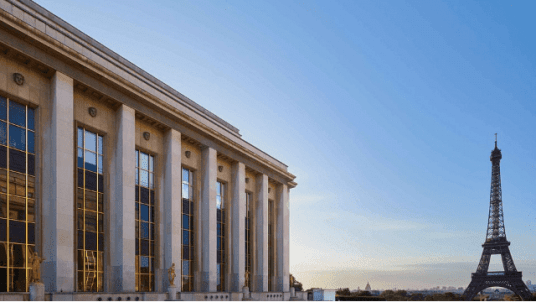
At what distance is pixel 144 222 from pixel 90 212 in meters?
6.35

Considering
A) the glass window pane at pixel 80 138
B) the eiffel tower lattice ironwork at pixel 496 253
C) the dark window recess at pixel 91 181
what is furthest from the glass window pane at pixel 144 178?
the eiffel tower lattice ironwork at pixel 496 253

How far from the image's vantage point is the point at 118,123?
3666 cm

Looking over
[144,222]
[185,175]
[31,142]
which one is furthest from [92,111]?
[185,175]

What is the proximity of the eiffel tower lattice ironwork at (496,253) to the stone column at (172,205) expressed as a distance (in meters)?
112

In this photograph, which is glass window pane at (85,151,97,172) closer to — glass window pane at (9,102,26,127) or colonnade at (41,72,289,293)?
colonnade at (41,72,289,293)

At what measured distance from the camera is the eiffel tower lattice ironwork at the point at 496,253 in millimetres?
129500

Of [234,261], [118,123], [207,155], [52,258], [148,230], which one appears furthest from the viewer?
[234,261]

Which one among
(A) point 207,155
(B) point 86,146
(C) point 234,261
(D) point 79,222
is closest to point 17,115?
(B) point 86,146

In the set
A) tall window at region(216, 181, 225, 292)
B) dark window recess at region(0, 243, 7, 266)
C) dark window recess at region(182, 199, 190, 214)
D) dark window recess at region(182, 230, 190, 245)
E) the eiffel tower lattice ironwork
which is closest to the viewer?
dark window recess at region(0, 243, 7, 266)

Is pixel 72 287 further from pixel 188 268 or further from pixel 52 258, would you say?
pixel 188 268

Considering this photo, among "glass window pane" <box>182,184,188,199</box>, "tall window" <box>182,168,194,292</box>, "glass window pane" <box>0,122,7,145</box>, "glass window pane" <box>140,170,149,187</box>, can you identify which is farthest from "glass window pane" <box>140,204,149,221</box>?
"glass window pane" <box>0,122,7,145</box>

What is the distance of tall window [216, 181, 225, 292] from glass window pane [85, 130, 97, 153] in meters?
19.0

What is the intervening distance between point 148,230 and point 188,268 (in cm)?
744

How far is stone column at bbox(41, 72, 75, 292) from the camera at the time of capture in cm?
2931
